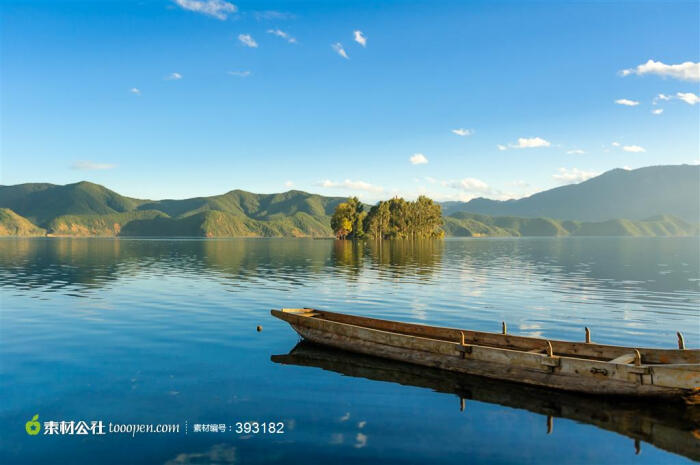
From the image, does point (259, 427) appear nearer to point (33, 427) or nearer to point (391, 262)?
point (33, 427)

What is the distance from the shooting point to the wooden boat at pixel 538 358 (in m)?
16.2

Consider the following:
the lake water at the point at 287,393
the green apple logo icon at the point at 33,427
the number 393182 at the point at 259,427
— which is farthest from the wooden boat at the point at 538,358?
the green apple logo icon at the point at 33,427

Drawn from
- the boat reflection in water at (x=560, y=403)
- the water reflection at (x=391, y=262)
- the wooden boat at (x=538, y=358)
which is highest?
the wooden boat at (x=538, y=358)

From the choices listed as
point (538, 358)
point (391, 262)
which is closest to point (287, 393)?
point (538, 358)

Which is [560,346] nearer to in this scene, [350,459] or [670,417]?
[670,417]

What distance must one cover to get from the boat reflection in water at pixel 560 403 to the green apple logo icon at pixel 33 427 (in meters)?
9.92

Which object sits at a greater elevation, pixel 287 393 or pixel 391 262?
pixel 391 262

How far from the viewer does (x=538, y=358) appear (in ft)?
59.0

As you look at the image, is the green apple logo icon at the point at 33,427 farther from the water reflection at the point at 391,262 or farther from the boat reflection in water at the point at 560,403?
the water reflection at the point at 391,262

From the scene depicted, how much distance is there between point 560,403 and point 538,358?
1.78 meters

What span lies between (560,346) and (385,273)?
1795 inches

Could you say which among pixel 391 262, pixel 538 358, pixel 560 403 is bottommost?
pixel 560 403

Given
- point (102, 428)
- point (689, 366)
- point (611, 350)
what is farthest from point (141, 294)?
point (689, 366)

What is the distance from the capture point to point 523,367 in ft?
60.1
